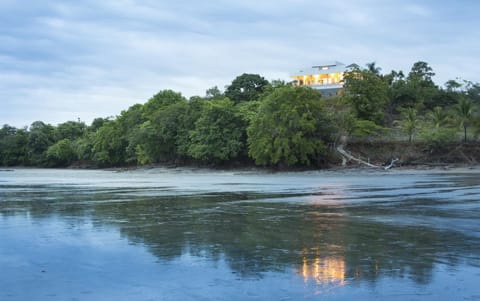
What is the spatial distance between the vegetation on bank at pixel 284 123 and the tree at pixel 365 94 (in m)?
0.14

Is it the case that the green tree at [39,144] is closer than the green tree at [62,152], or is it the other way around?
the green tree at [62,152]

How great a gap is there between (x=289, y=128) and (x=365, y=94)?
708 inches

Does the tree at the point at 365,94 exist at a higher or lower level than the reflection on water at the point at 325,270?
higher

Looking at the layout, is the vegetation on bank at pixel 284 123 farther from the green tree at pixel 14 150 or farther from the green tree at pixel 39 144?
the green tree at pixel 14 150

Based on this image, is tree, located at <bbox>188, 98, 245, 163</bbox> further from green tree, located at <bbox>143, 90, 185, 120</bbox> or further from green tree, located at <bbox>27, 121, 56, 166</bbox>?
green tree, located at <bbox>27, 121, 56, 166</bbox>

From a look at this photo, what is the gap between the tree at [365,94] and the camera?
70.7 metres

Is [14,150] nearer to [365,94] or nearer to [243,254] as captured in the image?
[365,94]

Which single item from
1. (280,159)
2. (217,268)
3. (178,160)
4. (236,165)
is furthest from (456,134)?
(217,268)

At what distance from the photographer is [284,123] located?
58.5 meters

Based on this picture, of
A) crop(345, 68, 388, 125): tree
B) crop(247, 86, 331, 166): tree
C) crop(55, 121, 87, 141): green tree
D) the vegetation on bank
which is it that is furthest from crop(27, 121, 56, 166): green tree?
crop(345, 68, 388, 125): tree

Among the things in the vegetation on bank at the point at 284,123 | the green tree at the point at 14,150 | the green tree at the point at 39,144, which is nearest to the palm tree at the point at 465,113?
the vegetation on bank at the point at 284,123

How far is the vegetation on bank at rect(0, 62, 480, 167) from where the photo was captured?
2333 inches

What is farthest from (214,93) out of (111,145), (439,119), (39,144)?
(39,144)

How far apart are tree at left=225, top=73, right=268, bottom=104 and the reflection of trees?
224 ft
